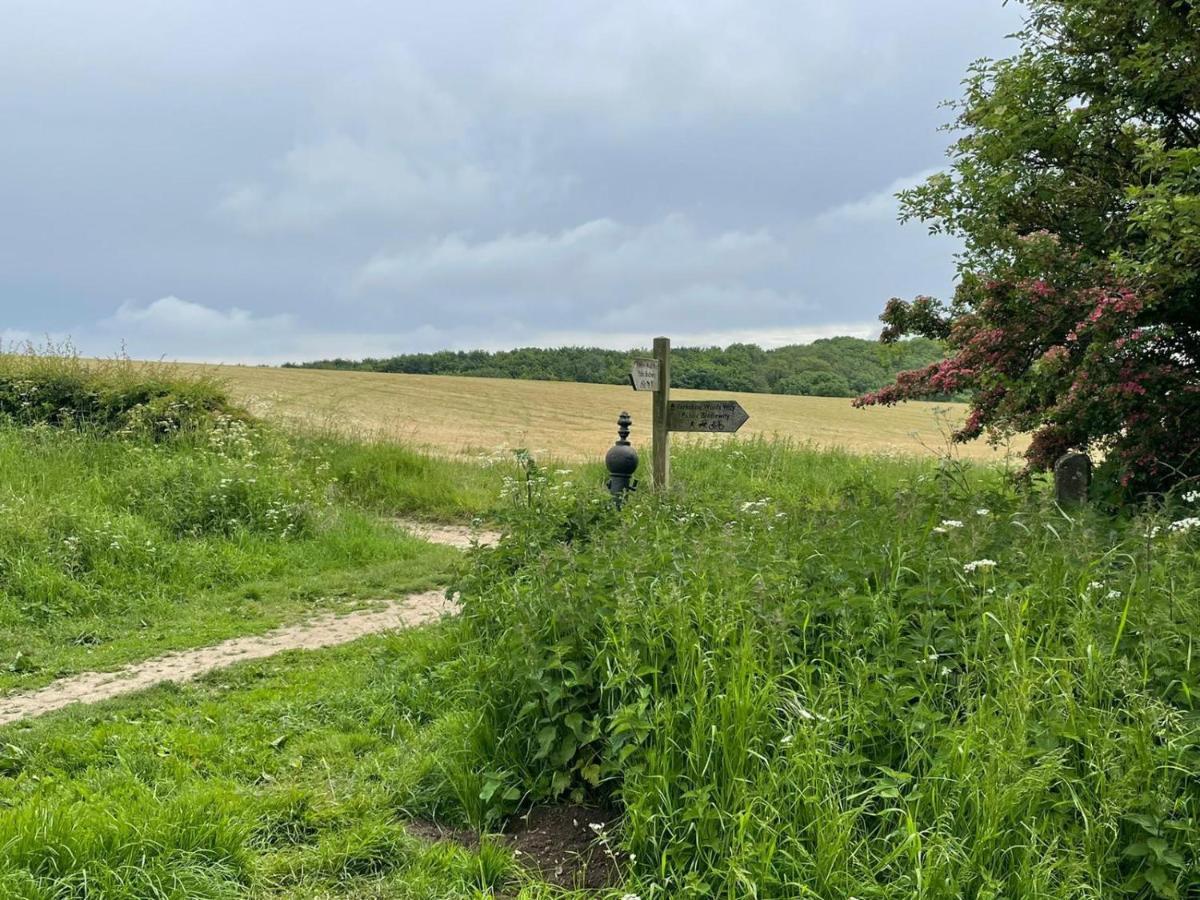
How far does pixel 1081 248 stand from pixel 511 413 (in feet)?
81.3

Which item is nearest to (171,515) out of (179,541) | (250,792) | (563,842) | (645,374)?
(179,541)

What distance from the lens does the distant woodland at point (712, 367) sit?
1657 inches

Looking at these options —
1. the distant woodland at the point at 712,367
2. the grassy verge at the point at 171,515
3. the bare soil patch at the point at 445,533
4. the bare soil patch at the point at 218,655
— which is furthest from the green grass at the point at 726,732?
the distant woodland at the point at 712,367

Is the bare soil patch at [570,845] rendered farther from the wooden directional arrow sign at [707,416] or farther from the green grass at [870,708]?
the wooden directional arrow sign at [707,416]

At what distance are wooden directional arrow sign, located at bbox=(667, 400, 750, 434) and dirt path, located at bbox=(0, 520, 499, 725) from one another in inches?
121

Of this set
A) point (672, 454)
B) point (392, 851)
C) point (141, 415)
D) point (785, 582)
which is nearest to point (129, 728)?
point (392, 851)

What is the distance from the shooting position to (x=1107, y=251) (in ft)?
20.5

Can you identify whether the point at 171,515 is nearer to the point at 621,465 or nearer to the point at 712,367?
the point at 621,465

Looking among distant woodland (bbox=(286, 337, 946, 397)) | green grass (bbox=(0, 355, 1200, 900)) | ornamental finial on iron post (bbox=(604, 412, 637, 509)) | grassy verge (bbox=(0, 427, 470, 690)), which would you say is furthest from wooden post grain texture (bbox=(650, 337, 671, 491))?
distant woodland (bbox=(286, 337, 946, 397))

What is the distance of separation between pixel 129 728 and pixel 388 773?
5.55 feet

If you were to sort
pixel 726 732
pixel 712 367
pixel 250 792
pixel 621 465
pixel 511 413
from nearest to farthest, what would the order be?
pixel 726 732
pixel 250 792
pixel 621 465
pixel 511 413
pixel 712 367

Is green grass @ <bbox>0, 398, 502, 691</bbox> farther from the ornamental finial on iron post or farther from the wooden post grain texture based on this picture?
the wooden post grain texture

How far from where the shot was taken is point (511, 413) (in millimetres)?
29953

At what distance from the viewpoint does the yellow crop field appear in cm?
1634
